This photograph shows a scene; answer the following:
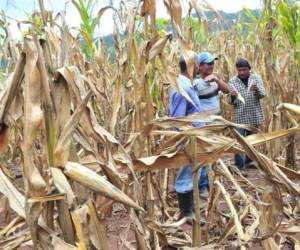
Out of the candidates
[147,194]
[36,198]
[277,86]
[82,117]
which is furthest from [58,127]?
[277,86]

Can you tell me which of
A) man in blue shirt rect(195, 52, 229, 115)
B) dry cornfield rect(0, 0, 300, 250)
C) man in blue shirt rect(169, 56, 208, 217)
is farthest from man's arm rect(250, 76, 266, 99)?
dry cornfield rect(0, 0, 300, 250)

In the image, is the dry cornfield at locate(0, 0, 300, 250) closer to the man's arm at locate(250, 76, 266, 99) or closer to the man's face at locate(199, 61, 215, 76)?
the man's face at locate(199, 61, 215, 76)

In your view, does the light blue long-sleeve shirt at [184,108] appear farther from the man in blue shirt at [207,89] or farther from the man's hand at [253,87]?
the man's hand at [253,87]

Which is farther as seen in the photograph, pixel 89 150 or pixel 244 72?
pixel 244 72

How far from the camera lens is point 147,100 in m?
2.16

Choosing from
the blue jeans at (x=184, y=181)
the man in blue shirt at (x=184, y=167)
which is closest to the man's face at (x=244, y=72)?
the man in blue shirt at (x=184, y=167)

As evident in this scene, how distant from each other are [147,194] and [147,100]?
419 mm

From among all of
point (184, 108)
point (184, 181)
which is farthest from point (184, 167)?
point (184, 108)

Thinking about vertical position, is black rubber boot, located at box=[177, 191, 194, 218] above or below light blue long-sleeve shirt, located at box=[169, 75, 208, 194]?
below

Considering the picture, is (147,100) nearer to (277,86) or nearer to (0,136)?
(0,136)

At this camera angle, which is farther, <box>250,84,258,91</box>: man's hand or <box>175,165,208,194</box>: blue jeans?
<box>250,84,258,91</box>: man's hand

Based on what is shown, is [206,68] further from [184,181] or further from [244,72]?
[244,72]

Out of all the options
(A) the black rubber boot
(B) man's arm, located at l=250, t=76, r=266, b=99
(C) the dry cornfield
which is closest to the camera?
(C) the dry cornfield

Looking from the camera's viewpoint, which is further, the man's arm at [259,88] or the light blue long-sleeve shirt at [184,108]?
the man's arm at [259,88]
